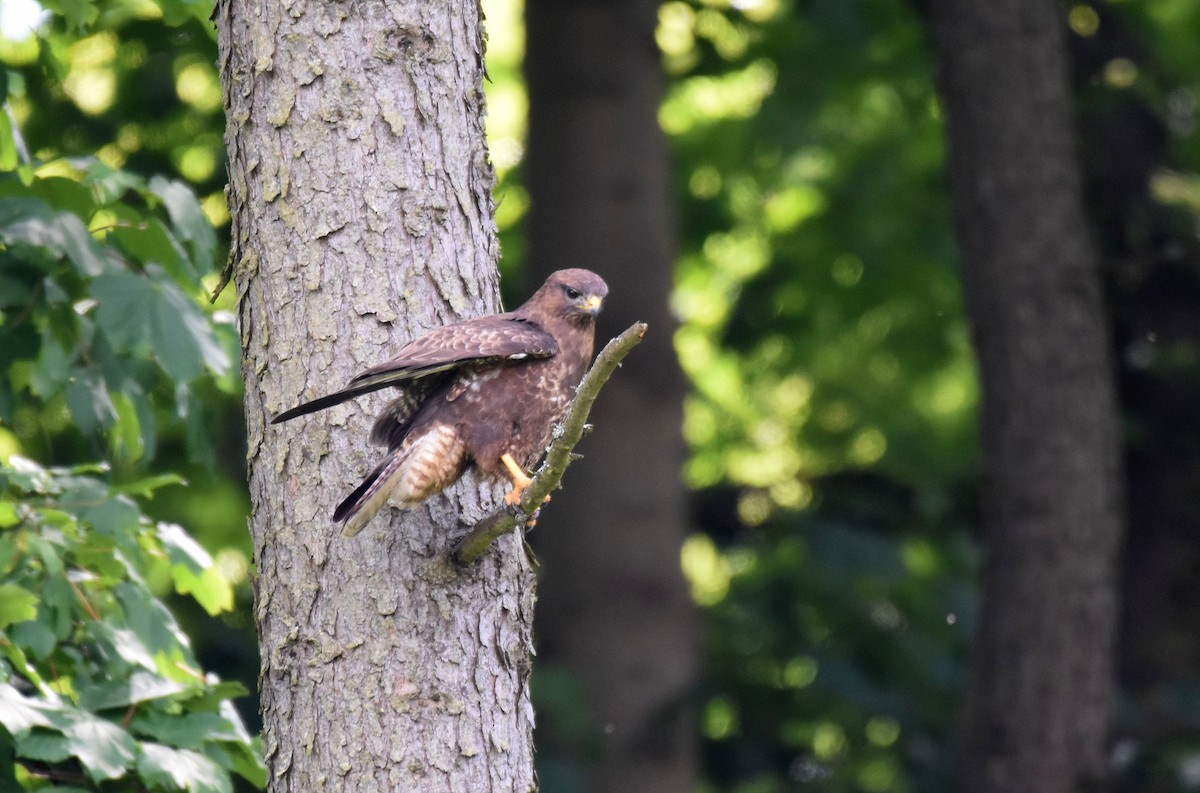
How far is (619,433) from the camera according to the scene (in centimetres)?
792

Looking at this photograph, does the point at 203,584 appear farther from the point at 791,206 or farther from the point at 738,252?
the point at 791,206

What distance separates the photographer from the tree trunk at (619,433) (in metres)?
7.87

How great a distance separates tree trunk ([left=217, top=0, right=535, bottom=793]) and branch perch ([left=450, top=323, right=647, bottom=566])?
0.49ft

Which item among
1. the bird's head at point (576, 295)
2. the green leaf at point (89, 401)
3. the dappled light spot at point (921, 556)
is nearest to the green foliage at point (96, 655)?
the green leaf at point (89, 401)

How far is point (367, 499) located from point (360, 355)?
0.44 m

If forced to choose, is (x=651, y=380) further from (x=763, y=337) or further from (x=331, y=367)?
(x=331, y=367)

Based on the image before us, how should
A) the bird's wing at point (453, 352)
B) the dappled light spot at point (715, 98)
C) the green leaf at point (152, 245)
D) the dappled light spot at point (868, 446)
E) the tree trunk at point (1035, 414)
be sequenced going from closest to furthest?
the bird's wing at point (453, 352), the green leaf at point (152, 245), the tree trunk at point (1035, 414), the dappled light spot at point (715, 98), the dappled light spot at point (868, 446)

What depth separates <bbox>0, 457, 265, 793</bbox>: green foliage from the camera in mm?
3250

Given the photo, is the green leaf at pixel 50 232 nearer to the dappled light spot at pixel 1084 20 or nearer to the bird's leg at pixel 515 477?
Answer: the bird's leg at pixel 515 477

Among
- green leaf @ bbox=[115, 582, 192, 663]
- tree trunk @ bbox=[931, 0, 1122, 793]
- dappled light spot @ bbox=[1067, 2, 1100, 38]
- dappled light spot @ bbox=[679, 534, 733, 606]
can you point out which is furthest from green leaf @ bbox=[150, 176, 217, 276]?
dappled light spot @ bbox=[1067, 2, 1100, 38]

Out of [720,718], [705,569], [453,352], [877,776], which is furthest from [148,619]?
[705,569]

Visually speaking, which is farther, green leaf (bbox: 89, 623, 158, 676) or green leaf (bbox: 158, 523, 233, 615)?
green leaf (bbox: 158, 523, 233, 615)

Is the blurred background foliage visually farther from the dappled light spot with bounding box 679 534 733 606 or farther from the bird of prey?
the bird of prey

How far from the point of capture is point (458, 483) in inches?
133
